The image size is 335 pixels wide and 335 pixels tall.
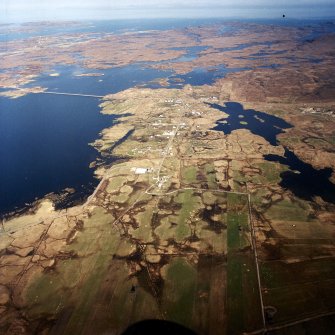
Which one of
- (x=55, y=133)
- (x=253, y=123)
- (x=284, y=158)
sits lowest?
(x=55, y=133)

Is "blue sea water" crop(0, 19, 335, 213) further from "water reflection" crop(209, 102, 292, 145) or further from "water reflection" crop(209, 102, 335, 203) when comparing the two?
"water reflection" crop(209, 102, 335, 203)

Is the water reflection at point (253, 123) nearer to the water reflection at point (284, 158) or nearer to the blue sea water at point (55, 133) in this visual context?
the water reflection at point (284, 158)

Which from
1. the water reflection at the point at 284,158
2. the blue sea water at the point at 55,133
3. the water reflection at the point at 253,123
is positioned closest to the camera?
the water reflection at the point at 284,158

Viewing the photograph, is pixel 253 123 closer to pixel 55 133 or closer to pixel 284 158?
pixel 284 158

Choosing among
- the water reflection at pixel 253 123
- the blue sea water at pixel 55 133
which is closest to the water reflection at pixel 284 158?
the water reflection at pixel 253 123

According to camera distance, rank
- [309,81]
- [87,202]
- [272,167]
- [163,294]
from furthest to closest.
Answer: [309,81] → [272,167] → [87,202] → [163,294]

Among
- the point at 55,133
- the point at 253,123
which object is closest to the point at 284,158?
the point at 253,123

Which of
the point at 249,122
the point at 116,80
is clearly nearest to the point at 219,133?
the point at 249,122

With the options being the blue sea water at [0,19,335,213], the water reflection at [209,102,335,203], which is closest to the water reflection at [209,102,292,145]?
the water reflection at [209,102,335,203]

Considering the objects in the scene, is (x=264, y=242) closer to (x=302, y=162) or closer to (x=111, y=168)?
(x=302, y=162)

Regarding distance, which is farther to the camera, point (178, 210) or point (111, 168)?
point (111, 168)

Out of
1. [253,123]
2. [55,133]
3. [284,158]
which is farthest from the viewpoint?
[253,123]
